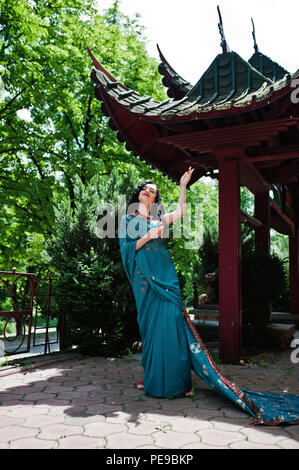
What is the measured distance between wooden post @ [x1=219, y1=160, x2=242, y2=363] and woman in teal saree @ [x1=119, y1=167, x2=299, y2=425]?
1.47 metres

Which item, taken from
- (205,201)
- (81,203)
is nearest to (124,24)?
(205,201)

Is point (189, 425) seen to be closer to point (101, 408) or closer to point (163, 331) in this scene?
point (101, 408)

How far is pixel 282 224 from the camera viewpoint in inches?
476

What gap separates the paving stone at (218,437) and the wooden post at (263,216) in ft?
17.7

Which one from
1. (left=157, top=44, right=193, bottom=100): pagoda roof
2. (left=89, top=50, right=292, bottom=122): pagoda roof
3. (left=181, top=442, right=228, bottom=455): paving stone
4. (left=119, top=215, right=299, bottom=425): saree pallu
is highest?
(left=157, top=44, right=193, bottom=100): pagoda roof

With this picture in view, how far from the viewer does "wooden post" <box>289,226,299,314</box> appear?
11867 mm

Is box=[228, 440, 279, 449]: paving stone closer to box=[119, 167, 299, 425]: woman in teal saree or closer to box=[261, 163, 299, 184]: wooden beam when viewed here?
box=[119, 167, 299, 425]: woman in teal saree

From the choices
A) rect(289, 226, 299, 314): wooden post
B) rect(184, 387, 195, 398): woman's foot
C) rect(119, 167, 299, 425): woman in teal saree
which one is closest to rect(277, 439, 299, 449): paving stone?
rect(119, 167, 299, 425): woman in teal saree

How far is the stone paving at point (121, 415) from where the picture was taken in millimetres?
2654

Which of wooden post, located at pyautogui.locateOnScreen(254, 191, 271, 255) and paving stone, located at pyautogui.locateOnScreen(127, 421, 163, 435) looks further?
wooden post, located at pyautogui.locateOnScreen(254, 191, 271, 255)

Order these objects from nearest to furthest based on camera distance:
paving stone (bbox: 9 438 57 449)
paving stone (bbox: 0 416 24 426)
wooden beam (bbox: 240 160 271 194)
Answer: paving stone (bbox: 9 438 57 449), paving stone (bbox: 0 416 24 426), wooden beam (bbox: 240 160 271 194)

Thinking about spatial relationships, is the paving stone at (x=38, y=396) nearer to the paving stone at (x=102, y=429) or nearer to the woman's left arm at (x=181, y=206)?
the paving stone at (x=102, y=429)

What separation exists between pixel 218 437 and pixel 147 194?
8.25ft

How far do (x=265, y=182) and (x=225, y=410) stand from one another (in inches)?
→ 188
